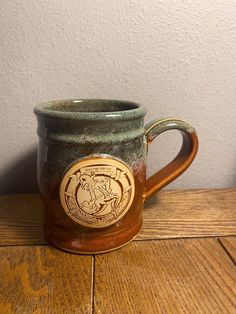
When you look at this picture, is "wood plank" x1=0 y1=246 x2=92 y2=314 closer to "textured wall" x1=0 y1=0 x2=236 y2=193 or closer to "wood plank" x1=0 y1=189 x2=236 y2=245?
"wood plank" x1=0 y1=189 x2=236 y2=245

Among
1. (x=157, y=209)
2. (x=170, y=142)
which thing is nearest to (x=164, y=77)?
(x=170, y=142)

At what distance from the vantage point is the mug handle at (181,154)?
1.43ft

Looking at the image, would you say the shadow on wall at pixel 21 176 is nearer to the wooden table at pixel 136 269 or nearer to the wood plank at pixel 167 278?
the wooden table at pixel 136 269

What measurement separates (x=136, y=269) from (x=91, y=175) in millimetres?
120

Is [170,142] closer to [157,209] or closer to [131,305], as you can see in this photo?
[157,209]

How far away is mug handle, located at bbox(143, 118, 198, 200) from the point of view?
17.2 inches

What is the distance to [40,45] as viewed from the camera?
51 centimetres

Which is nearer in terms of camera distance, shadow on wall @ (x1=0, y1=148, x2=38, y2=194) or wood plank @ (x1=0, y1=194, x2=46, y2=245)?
wood plank @ (x1=0, y1=194, x2=46, y2=245)

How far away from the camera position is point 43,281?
36cm

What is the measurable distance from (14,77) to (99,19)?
0.16 m

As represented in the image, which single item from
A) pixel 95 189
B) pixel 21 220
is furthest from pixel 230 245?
pixel 21 220

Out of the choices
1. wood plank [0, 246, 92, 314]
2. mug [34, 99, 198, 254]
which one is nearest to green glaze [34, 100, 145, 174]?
→ mug [34, 99, 198, 254]

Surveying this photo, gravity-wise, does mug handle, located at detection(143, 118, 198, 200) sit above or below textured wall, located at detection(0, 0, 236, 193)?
below

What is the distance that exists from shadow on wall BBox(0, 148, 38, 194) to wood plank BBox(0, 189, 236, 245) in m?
0.03
